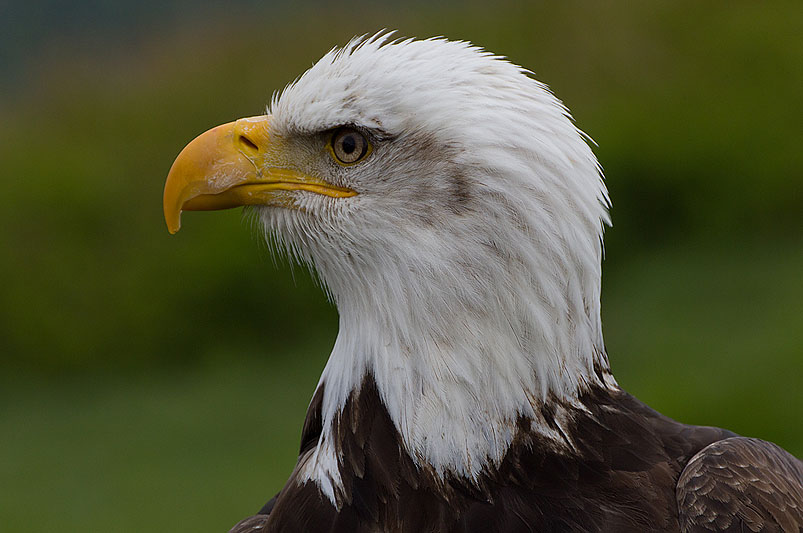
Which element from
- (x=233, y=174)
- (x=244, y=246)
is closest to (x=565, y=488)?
(x=233, y=174)

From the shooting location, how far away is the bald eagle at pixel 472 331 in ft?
7.91

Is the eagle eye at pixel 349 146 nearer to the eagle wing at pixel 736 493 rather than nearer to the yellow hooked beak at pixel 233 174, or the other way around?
the yellow hooked beak at pixel 233 174

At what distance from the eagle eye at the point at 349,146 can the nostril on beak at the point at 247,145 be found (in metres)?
0.22

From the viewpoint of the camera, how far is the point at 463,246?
2.40 metres

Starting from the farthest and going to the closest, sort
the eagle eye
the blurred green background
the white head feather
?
the blurred green background < the eagle eye < the white head feather

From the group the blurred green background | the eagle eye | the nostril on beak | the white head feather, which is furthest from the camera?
the blurred green background

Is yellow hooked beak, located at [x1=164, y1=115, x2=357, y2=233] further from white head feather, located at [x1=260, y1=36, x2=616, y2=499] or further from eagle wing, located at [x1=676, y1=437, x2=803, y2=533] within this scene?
eagle wing, located at [x1=676, y1=437, x2=803, y2=533]

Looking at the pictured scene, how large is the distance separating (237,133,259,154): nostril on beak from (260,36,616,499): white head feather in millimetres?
231

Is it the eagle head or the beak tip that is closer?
the eagle head

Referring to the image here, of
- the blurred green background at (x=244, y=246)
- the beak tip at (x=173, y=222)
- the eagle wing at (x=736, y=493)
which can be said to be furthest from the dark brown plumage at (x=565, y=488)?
the blurred green background at (x=244, y=246)

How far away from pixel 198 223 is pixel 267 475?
7.41 feet

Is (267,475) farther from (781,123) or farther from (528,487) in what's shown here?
(781,123)

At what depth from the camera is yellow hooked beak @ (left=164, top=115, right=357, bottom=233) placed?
2.65 m

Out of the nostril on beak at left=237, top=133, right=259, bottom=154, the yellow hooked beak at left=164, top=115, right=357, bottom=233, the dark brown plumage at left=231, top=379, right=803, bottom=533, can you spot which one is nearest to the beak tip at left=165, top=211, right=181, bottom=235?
the yellow hooked beak at left=164, top=115, right=357, bottom=233
